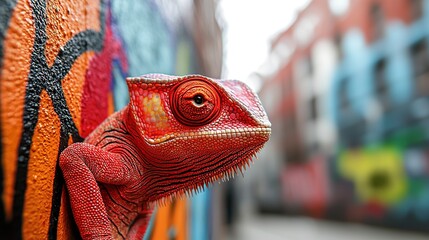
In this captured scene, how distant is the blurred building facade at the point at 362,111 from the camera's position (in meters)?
10.5

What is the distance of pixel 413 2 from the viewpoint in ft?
35.5

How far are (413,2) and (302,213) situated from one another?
13.0 metres

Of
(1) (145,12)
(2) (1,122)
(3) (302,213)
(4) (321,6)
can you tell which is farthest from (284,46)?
(2) (1,122)

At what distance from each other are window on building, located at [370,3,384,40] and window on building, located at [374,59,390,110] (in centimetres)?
96

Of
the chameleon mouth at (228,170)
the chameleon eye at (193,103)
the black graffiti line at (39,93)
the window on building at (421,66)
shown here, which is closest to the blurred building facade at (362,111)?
the window on building at (421,66)

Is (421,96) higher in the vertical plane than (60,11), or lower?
lower

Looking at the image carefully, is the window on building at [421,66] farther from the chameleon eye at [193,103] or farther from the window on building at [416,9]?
the chameleon eye at [193,103]

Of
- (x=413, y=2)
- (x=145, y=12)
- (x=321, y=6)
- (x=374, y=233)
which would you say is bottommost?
(x=374, y=233)

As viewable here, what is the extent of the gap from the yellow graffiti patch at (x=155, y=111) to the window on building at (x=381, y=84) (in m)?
12.0

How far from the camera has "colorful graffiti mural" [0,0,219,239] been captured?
0.75m

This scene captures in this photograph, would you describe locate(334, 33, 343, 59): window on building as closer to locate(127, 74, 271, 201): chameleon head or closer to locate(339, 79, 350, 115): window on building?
locate(339, 79, 350, 115): window on building

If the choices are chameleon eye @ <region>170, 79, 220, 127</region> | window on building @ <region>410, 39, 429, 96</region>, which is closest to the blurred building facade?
window on building @ <region>410, 39, 429, 96</region>

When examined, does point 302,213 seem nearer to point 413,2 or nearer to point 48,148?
point 413,2

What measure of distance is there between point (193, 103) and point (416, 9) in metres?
11.6
